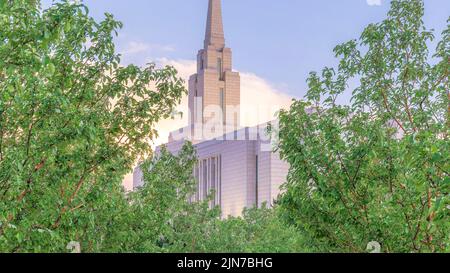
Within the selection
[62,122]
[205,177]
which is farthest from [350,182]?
[205,177]

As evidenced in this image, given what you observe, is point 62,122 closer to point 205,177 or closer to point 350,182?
point 350,182

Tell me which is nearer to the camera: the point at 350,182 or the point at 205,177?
the point at 350,182

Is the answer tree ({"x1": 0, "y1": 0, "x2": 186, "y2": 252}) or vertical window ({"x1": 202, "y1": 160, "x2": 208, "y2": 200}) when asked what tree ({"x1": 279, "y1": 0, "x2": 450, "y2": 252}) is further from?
vertical window ({"x1": 202, "y1": 160, "x2": 208, "y2": 200})

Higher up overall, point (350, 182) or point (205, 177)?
point (205, 177)

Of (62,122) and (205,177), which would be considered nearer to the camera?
(62,122)

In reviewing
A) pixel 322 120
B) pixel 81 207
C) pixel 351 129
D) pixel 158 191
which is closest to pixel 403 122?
pixel 351 129

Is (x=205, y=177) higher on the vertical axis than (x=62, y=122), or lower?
higher

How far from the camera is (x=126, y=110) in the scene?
13336 millimetres

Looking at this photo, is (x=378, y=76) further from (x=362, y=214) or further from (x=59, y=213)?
Answer: (x=59, y=213)

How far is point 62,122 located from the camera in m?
10.2

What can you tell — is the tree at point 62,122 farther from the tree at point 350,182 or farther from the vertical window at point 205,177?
the vertical window at point 205,177

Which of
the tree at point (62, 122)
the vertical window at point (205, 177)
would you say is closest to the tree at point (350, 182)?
the tree at point (62, 122)

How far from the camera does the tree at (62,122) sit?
7934mm

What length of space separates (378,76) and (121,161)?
290 inches
